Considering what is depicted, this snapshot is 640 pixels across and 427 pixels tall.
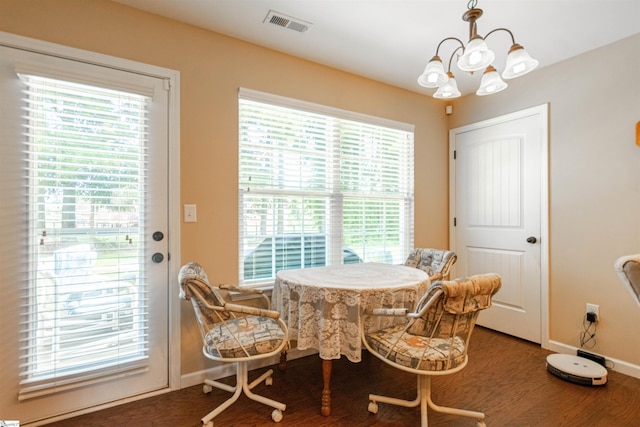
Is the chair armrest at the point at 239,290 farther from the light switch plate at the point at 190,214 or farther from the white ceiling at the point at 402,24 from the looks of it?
the white ceiling at the point at 402,24

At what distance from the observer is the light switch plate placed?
2.21 metres

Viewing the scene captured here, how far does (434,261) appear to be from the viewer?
2773 millimetres

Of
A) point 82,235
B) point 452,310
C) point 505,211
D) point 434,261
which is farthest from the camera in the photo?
point 505,211

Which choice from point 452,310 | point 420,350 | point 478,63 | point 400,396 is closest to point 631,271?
point 452,310

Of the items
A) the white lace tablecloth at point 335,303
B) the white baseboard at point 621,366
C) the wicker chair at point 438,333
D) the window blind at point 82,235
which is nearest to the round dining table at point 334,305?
the white lace tablecloth at point 335,303

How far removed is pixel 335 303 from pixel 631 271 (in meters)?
1.37

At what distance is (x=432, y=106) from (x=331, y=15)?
1933 mm

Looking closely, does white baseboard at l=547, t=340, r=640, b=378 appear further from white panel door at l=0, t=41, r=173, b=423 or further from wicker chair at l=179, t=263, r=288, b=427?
white panel door at l=0, t=41, r=173, b=423

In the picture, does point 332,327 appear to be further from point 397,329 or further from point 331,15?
point 331,15

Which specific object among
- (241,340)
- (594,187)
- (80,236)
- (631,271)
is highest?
(594,187)

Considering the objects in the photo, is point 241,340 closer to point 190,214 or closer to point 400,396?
point 190,214

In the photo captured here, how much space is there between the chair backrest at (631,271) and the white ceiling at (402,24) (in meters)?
1.70

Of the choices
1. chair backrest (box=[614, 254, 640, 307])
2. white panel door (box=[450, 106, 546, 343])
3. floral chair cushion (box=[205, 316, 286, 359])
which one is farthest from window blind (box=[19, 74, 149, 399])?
white panel door (box=[450, 106, 546, 343])

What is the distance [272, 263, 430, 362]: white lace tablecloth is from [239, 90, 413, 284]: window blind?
0.57 m
